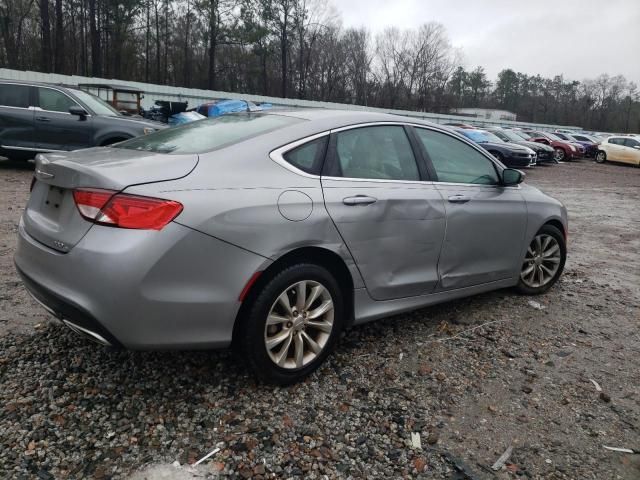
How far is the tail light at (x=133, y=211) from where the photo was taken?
2.15 metres

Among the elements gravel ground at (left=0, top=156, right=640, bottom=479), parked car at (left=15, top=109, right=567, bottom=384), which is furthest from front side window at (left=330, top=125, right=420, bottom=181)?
gravel ground at (left=0, top=156, right=640, bottom=479)

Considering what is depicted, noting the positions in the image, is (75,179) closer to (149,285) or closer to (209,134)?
(149,285)

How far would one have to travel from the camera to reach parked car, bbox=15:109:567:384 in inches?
85.7

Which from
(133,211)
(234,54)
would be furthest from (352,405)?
(234,54)

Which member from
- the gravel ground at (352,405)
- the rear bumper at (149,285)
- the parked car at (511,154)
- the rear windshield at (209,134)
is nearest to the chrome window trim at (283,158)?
the rear windshield at (209,134)

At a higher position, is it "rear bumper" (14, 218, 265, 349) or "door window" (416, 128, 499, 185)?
"door window" (416, 128, 499, 185)

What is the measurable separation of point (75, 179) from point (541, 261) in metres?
3.80

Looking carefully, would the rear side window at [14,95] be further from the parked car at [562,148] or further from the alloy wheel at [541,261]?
the parked car at [562,148]

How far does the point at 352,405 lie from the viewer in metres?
2.62

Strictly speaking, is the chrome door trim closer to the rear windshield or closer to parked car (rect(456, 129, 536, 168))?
the rear windshield

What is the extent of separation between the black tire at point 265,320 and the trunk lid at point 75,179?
71 centimetres

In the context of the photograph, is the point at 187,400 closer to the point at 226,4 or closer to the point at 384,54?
the point at 226,4

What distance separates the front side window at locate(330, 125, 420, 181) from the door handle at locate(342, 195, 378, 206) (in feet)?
0.49

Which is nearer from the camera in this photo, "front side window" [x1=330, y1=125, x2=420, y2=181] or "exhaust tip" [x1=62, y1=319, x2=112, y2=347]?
"exhaust tip" [x1=62, y1=319, x2=112, y2=347]
